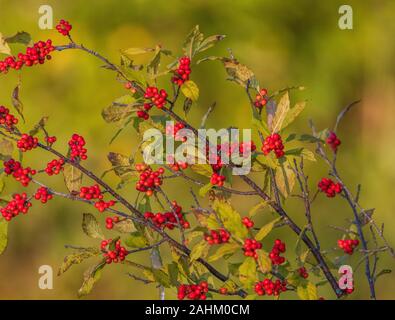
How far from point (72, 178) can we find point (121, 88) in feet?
9.38

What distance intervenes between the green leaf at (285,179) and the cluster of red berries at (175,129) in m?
0.31

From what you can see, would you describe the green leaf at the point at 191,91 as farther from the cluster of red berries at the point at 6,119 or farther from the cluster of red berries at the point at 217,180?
the cluster of red berries at the point at 6,119

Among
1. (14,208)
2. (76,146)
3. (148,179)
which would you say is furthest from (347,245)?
(14,208)

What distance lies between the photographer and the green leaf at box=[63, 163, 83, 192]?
8.21 feet

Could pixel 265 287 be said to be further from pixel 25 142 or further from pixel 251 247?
pixel 25 142

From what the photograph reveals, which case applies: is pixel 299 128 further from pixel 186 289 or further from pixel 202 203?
pixel 186 289

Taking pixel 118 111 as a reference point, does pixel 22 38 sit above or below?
above

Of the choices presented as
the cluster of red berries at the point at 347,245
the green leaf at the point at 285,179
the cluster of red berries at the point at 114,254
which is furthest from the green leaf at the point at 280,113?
the cluster of red berries at the point at 114,254

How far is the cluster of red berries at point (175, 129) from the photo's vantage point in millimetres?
2354

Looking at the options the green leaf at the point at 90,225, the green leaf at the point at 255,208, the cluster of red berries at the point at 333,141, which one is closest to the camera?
the green leaf at the point at 255,208

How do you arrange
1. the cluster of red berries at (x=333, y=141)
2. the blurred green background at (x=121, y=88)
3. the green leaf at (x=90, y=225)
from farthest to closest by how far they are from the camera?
the blurred green background at (x=121, y=88)
the cluster of red berries at (x=333, y=141)
the green leaf at (x=90, y=225)

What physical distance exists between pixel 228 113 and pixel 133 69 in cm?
306

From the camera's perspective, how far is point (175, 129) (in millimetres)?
2367

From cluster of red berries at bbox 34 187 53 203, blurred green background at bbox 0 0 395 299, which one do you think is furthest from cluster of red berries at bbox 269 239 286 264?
blurred green background at bbox 0 0 395 299
